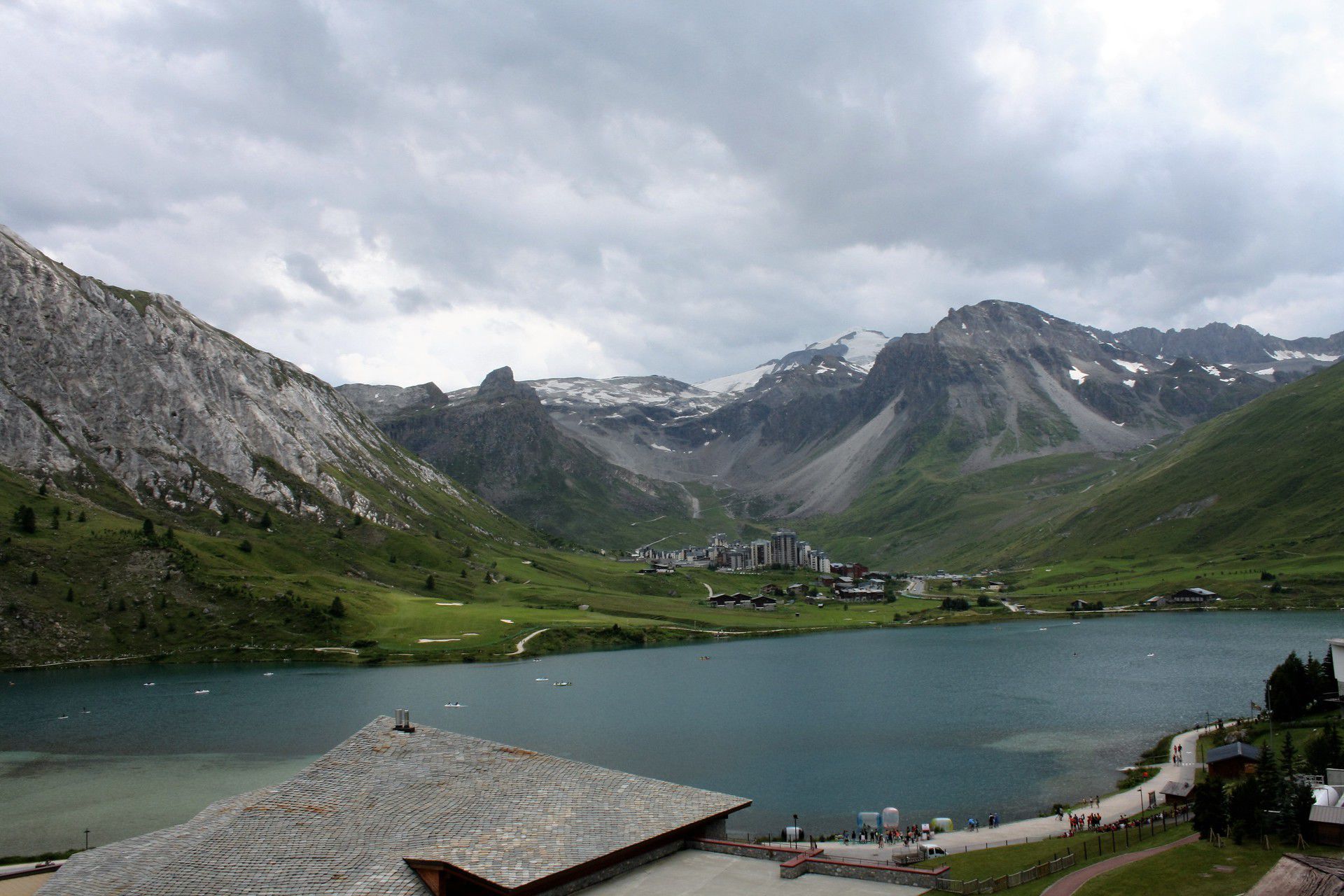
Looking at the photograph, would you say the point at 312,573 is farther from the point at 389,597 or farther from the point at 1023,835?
Result: the point at 1023,835

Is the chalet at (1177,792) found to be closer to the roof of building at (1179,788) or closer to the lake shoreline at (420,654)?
the roof of building at (1179,788)

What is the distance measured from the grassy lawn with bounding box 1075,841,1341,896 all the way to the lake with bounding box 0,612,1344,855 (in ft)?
74.9

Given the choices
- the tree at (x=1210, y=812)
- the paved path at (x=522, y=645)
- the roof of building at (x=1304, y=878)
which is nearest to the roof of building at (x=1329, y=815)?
the tree at (x=1210, y=812)

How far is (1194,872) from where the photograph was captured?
3197 centimetres

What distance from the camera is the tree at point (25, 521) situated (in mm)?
145500

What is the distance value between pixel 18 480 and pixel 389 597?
75158 millimetres

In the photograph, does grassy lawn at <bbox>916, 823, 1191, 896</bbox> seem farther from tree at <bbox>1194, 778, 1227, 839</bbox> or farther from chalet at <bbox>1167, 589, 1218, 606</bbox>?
chalet at <bbox>1167, 589, 1218, 606</bbox>

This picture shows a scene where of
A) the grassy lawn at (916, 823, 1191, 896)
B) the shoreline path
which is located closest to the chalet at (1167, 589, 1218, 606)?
the shoreline path

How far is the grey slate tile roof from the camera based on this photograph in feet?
87.8

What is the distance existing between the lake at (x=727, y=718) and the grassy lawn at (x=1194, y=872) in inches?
899

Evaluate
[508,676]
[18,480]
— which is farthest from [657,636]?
[18,480]

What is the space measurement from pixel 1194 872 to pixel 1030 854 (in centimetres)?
1061

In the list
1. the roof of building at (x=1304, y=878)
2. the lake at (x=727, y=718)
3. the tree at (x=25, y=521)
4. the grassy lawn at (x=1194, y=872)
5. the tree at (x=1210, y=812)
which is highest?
the tree at (x=25, y=521)

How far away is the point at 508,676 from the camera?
124 m
